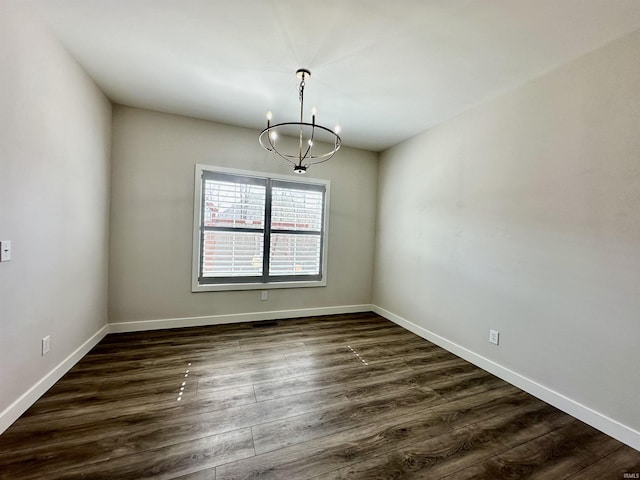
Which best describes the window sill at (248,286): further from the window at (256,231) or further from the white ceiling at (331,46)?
the white ceiling at (331,46)

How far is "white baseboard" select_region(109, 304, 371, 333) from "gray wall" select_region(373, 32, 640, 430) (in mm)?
1380

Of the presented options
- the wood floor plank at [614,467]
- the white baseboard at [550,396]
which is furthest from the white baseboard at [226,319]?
the wood floor plank at [614,467]

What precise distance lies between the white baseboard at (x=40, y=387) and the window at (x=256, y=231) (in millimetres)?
1187

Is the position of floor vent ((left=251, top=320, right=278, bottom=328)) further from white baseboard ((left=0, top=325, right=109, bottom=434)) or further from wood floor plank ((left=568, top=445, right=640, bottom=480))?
wood floor plank ((left=568, top=445, right=640, bottom=480))

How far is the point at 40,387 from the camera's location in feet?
6.25

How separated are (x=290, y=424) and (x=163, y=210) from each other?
276 cm

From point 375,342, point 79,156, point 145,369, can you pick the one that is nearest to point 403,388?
point 375,342

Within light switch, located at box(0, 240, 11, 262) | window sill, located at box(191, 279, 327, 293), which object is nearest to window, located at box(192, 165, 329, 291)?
window sill, located at box(191, 279, 327, 293)

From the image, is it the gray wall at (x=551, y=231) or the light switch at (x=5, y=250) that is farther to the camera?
the gray wall at (x=551, y=231)

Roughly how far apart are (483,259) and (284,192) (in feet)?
8.62

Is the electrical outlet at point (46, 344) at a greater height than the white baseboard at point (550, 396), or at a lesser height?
greater

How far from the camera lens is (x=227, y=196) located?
11.6 ft

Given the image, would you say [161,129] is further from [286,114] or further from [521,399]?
[521,399]

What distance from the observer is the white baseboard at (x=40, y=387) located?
5.28 ft
